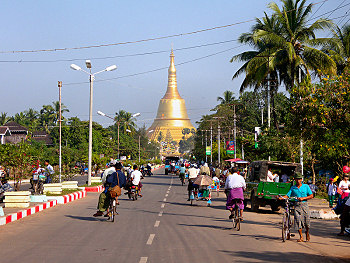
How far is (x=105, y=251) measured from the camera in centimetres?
1033

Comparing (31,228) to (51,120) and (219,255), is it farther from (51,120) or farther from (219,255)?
(51,120)

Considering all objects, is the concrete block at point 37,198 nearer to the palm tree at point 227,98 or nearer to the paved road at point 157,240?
the paved road at point 157,240

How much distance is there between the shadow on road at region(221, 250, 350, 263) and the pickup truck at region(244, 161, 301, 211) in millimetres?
9805

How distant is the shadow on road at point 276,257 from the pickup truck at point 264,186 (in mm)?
9805

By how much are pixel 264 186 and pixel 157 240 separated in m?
9.42

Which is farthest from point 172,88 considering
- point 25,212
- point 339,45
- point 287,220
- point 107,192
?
point 287,220

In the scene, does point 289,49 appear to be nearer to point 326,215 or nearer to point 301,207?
point 326,215

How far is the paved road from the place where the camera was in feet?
32.2

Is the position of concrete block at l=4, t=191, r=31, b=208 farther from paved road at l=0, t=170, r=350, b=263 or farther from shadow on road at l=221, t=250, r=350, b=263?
shadow on road at l=221, t=250, r=350, b=263

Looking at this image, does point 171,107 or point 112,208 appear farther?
point 171,107

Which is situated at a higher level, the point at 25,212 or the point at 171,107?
the point at 171,107

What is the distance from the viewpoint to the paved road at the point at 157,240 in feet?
32.2

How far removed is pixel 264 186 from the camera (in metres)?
20.6

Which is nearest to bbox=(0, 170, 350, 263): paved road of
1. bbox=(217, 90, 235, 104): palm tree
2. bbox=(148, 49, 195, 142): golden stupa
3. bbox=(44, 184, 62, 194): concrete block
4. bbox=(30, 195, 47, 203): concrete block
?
bbox=(30, 195, 47, 203): concrete block
